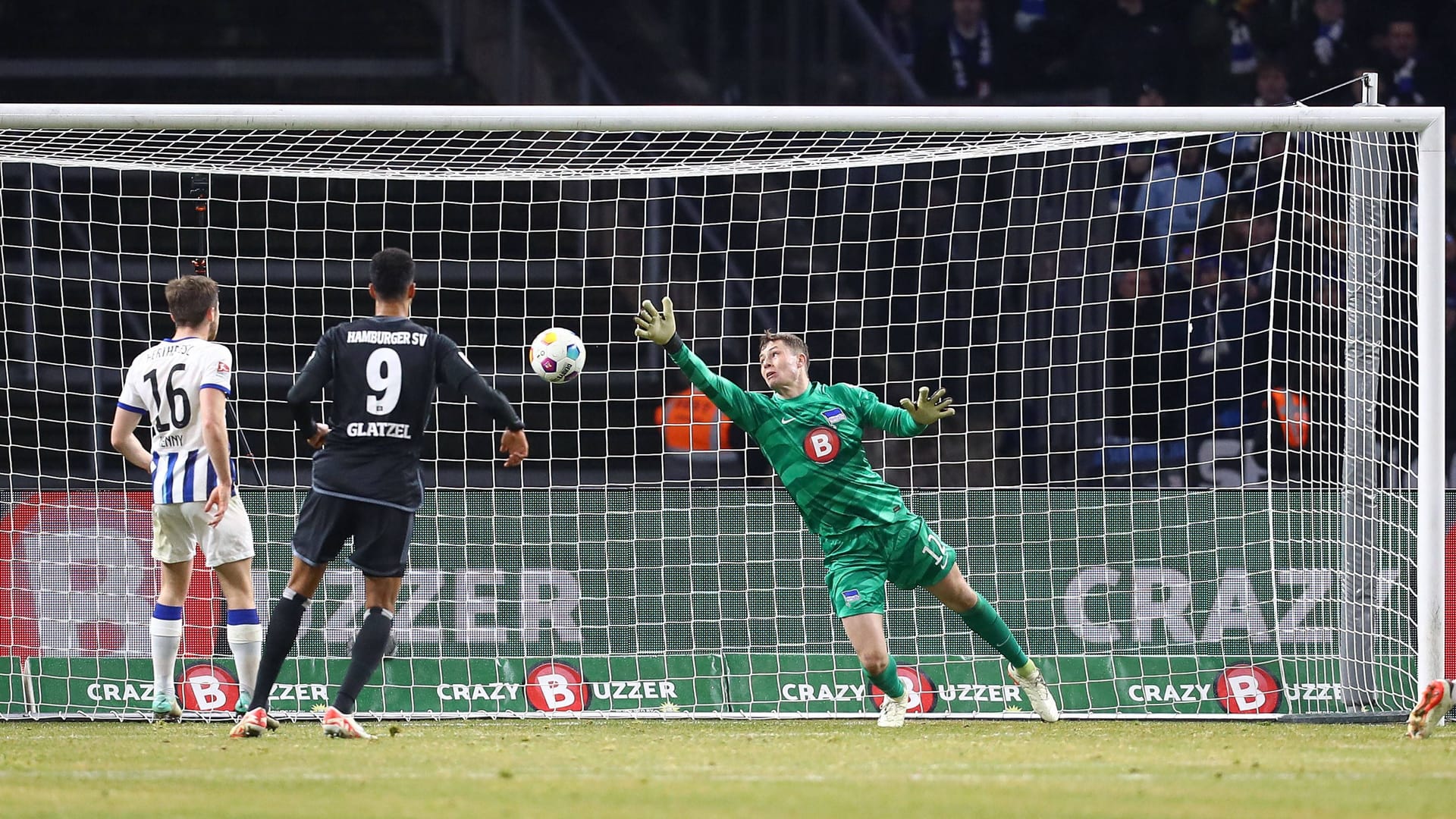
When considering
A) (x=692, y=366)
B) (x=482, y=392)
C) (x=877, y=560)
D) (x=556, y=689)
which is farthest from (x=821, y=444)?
(x=556, y=689)

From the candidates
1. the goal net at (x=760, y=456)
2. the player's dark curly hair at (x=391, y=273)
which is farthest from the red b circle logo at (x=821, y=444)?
the player's dark curly hair at (x=391, y=273)

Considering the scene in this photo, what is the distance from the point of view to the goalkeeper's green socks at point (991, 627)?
25.3 feet

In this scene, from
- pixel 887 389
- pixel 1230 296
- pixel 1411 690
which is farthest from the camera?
pixel 1230 296

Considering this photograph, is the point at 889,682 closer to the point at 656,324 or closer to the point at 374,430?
the point at 656,324

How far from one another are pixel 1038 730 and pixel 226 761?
3.34m

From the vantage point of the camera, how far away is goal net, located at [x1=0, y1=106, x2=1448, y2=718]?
→ 27.3 ft

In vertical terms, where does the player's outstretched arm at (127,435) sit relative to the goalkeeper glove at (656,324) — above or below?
below

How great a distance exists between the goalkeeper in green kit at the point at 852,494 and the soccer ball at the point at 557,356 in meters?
0.29

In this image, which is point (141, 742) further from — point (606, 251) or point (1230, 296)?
point (1230, 296)

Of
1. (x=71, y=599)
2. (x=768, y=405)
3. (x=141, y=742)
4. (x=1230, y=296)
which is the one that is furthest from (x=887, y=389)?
(x=141, y=742)

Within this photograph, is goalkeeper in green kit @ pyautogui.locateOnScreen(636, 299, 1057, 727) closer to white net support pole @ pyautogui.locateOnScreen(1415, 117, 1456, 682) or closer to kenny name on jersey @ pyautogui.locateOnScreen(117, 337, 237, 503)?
white net support pole @ pyautogui.locateOnScreen(1415, 117, 1456, 682)

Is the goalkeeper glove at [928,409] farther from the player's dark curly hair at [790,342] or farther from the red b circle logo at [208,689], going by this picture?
the red b circle logo at [208,689]

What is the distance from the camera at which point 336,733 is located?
6527 mm

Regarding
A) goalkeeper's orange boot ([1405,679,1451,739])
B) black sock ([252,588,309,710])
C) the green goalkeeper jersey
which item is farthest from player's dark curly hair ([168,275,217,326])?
goalkeeper's orange boot ([1405,679,1451,739])
